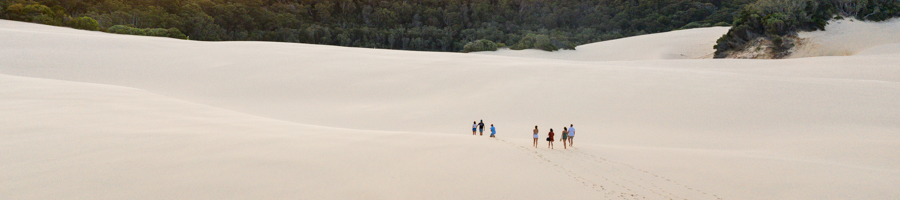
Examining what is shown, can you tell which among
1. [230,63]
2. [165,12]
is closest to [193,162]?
[230,63]

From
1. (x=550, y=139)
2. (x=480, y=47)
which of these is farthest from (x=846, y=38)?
(x=550, y=139)

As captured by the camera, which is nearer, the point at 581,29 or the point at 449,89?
the point at 449,89

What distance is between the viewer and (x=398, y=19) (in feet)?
217

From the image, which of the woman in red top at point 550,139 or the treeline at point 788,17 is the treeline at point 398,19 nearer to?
the treeline at point 788,17

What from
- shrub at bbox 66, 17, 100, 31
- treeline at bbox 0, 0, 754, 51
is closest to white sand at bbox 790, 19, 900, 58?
treeline at bbox 0, 0, 754, 51

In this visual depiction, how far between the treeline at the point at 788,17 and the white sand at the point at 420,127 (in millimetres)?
8870

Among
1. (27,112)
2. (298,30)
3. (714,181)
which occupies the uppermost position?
(298,30)

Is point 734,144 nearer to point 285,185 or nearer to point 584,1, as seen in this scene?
point 285,185

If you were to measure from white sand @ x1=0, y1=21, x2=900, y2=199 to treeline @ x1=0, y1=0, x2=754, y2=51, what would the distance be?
22.8 metres

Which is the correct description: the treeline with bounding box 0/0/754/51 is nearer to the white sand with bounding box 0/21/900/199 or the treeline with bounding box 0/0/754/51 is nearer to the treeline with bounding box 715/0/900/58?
the treeline with bounding box 715/0/900/58

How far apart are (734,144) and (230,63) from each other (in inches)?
712

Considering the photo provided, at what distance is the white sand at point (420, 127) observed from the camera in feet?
20.6

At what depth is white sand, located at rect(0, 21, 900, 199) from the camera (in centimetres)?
629

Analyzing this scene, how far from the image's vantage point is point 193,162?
6.39 metres
